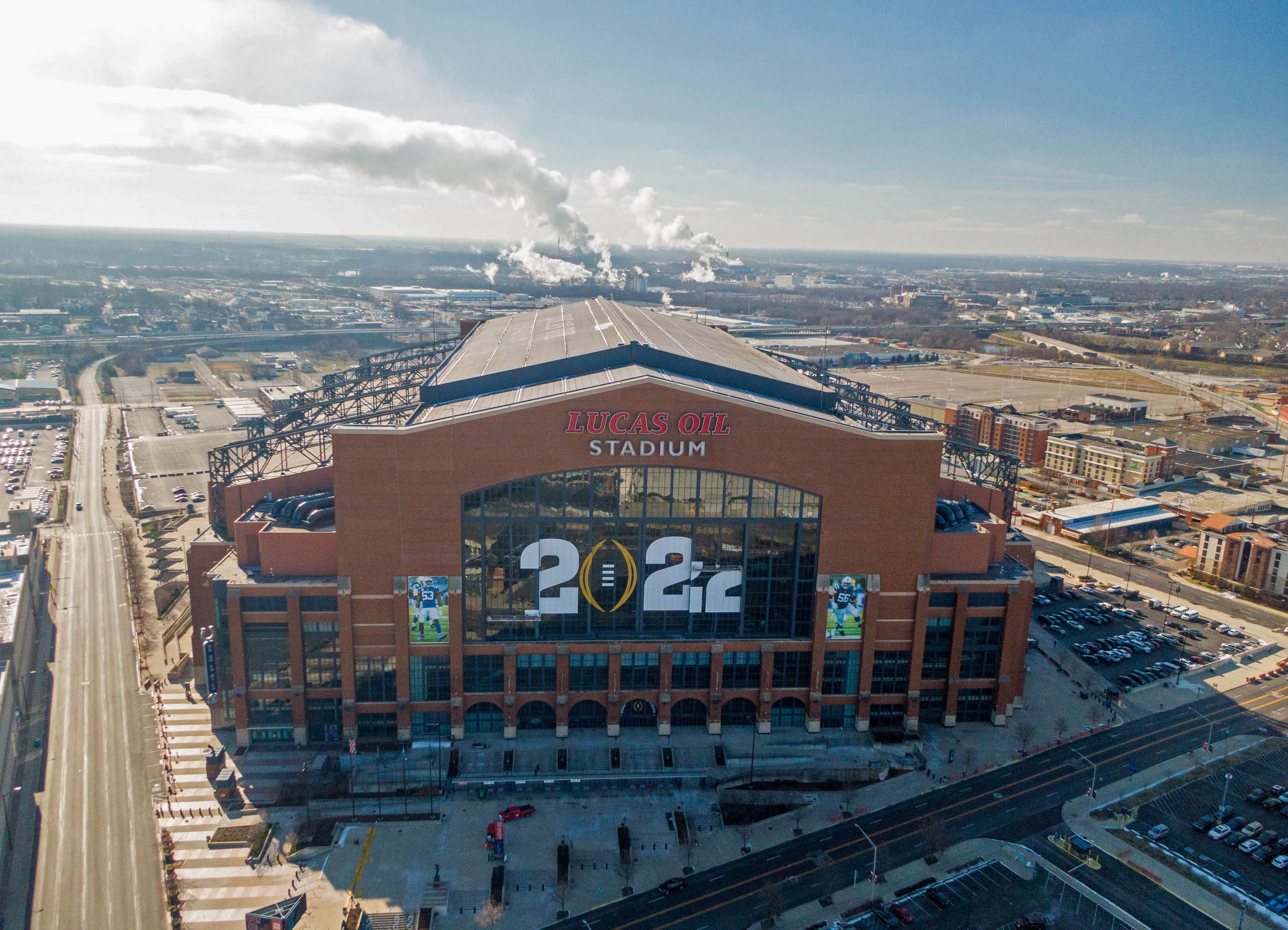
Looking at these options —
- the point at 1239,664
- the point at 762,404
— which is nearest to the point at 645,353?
the point at 762,404

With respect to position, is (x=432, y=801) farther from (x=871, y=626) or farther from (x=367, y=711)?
(x=871, y=626)

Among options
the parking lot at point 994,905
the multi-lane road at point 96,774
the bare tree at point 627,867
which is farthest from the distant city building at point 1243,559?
the multi-lane road at point 96,774

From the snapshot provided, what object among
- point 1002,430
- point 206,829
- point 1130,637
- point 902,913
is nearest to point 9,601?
point 206,829

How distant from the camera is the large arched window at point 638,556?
201 ft

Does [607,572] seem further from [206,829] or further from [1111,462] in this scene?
[1111,462]

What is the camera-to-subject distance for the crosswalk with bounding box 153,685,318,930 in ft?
157

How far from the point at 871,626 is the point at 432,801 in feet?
112

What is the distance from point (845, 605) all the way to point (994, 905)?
21.8m

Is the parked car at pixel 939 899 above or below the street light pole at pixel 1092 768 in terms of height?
below

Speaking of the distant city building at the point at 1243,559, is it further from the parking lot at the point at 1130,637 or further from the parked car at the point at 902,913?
the parked car at the point at 902,913

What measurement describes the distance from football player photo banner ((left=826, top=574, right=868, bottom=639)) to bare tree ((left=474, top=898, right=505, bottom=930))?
3037 cm

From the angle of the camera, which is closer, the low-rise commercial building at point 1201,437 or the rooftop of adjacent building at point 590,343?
the rooftop of adjacent building at point 590,343

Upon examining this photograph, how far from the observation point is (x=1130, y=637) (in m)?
85.3

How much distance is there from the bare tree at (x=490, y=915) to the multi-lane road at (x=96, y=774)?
17433 millimetres
